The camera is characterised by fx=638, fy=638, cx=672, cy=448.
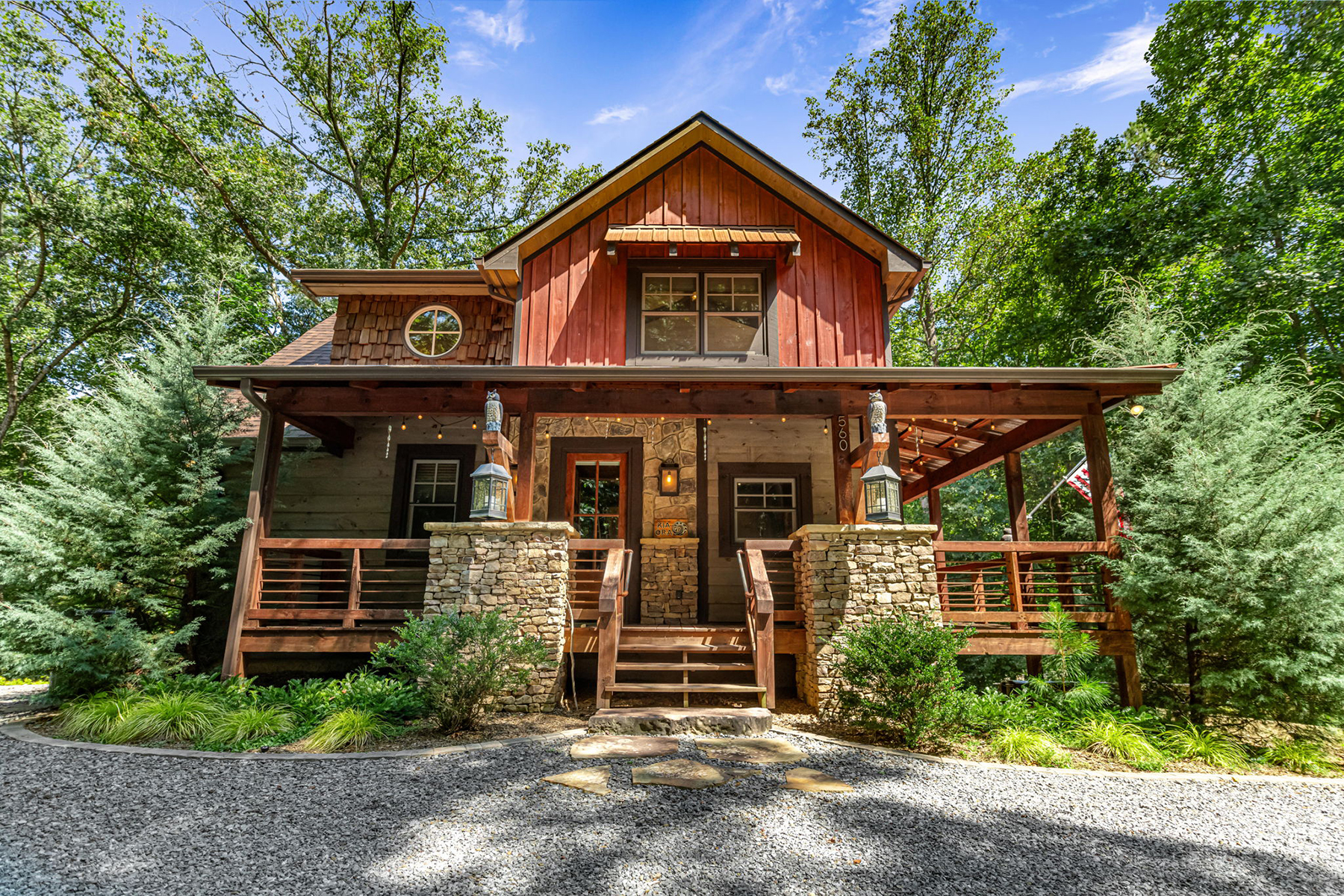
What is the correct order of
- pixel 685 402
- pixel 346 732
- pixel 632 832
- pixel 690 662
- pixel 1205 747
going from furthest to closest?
pixel 685 402 < pixel 690 662 < pixel 1205 747 < pixel 346 732 < pixel 632 832

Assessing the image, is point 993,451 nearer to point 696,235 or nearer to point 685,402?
point 685,402

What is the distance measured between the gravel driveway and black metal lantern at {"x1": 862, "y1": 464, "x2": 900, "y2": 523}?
2336 mm

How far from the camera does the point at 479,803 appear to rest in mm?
3783

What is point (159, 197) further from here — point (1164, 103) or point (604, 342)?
point (1164, 103)

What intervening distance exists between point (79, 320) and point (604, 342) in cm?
1516

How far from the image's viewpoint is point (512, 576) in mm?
6316

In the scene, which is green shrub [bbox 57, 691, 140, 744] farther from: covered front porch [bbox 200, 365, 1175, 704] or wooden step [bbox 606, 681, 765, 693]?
wooden step [bbox 606, 681, 765, 693]

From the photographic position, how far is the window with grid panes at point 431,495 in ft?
30.1

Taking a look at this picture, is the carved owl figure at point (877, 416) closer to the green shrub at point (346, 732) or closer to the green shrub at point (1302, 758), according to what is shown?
the green shrub at point (1302, 758)

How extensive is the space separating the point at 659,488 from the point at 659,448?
0.59 metres

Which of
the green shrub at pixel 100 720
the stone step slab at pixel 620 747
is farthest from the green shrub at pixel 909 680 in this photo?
the green shrub at pixel 100 720

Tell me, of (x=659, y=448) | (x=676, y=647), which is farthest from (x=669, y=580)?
(x=676, y=647)

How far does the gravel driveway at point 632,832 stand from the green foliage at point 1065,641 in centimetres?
159

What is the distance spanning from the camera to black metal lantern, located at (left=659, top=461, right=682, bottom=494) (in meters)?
9.03
